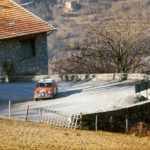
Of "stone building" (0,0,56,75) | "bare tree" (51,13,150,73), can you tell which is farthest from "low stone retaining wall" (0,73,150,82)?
"bare tree" (51,13,150,73)

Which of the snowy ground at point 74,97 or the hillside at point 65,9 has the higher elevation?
the snowy ground at point 74,97

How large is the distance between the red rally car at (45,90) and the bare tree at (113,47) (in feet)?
36.4

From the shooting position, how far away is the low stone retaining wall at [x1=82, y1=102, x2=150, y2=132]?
67.9ft

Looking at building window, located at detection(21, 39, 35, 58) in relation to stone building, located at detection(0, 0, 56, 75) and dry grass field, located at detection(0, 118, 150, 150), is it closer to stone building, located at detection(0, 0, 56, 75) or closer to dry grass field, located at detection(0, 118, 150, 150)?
stone building, located at detection(0, 0, 56, 75)

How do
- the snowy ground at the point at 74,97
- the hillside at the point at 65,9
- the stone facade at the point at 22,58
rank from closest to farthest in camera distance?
1. the snowy ground at the point at 74,97
2. the stone facade at the point at 22,58
3. the hillside at the point at 65,9

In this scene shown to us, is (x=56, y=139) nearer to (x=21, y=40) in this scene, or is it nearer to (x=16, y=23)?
(x=21, y=40)

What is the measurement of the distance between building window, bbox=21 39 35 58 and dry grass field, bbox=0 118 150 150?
17.3 m

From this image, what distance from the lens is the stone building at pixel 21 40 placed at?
35906 millimetres

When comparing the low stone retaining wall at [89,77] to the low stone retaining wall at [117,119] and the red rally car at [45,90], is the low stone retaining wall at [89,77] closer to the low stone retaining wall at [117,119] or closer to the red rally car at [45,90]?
the red rally car at [45,90]

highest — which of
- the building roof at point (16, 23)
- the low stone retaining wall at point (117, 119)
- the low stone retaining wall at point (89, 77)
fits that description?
the building roof at point (16, 23)

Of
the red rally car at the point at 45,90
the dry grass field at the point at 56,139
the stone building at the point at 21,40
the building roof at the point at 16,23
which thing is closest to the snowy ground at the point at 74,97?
the red rally car at the point at 45,90

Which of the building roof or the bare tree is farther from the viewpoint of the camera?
the bare tree

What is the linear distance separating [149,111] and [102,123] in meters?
3.29

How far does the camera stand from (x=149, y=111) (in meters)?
22.9
